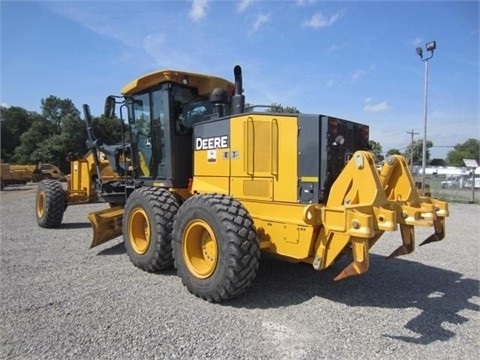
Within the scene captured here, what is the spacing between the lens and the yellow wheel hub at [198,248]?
4.98m

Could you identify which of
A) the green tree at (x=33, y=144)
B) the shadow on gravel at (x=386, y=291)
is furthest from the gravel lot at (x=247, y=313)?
the green tree at (x=33, y=144)

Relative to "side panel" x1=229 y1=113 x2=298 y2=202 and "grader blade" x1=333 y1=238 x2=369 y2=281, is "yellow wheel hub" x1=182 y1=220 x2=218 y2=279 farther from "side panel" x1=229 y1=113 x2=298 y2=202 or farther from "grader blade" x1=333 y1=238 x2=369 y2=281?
"grader blade" x1=333 y1=238 x2=369 y2=281

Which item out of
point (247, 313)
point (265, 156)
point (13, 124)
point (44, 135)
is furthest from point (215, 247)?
point (13, 124)

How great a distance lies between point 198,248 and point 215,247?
0.58 m

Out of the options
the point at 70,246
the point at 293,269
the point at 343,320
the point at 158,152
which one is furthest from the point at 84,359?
the point at 70,246

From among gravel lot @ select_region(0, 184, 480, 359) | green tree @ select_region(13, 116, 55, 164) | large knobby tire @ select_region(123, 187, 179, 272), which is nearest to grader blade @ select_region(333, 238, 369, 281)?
gravel lot @ select_region(0, 184, 480, 359)

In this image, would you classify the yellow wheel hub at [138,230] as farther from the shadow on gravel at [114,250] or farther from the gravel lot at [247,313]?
the shadow on gravel at [114,250]

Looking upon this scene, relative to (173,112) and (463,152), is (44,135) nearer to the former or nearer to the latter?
(173,112)

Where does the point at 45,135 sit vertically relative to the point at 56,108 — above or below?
below

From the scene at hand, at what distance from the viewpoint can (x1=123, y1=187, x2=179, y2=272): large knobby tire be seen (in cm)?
581

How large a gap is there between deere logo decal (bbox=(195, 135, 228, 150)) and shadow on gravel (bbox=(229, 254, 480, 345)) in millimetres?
1941

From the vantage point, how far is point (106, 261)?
6719 millimetres

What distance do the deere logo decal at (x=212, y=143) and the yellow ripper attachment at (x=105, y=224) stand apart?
2536mm

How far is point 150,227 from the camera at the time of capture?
597 cm
